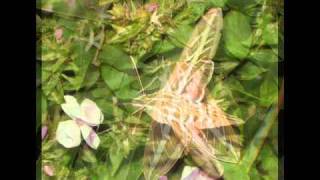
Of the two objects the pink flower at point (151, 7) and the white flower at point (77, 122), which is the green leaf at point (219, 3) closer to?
the pink flower at point (151, 7)

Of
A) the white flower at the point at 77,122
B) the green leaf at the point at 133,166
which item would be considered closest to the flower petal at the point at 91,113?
the white flower at the point at 77,122

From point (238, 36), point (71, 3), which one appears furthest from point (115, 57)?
point (238, 36)

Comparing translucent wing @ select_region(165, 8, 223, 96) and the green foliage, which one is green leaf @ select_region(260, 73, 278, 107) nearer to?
the green foliage

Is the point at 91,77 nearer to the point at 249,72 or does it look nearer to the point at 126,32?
the point at 126,32

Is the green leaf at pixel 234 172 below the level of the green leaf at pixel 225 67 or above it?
below

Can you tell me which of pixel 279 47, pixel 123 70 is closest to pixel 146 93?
pixel 123 70

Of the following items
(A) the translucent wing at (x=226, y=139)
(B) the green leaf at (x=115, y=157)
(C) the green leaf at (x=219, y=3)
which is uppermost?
(C) the green leaf at (x=219, y=3)

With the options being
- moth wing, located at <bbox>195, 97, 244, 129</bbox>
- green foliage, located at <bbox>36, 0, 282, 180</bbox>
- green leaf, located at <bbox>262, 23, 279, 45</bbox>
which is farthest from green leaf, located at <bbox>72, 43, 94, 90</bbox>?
green leaf, located at <bbox>262, 23, 279, 45</bbox>
